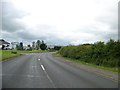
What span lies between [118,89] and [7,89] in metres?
5.00

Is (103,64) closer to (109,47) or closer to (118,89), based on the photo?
(109,47)

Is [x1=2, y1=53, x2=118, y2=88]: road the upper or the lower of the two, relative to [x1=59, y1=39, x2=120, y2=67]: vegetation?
lower

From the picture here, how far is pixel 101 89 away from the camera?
10.9m

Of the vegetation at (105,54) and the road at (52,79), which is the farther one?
the vegetation at (105,54)

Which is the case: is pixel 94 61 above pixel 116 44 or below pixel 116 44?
below

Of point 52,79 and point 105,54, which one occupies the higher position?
point 105,54

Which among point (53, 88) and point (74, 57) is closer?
point (53, 88)

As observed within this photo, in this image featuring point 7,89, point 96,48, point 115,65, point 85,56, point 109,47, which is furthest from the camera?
point 85,56

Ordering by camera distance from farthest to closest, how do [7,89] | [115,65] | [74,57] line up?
[74,57] < [115,65] < [7,89]

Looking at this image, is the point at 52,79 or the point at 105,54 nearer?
the point at 52,79

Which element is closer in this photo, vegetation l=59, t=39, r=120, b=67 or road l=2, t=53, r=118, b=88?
road l=2, t=53, r=118, b=88

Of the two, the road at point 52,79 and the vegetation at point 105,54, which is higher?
the vegetation at point 105,54

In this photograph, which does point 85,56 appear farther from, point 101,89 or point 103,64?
point 101,89

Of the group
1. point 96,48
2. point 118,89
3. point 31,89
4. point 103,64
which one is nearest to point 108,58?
point 103,64
